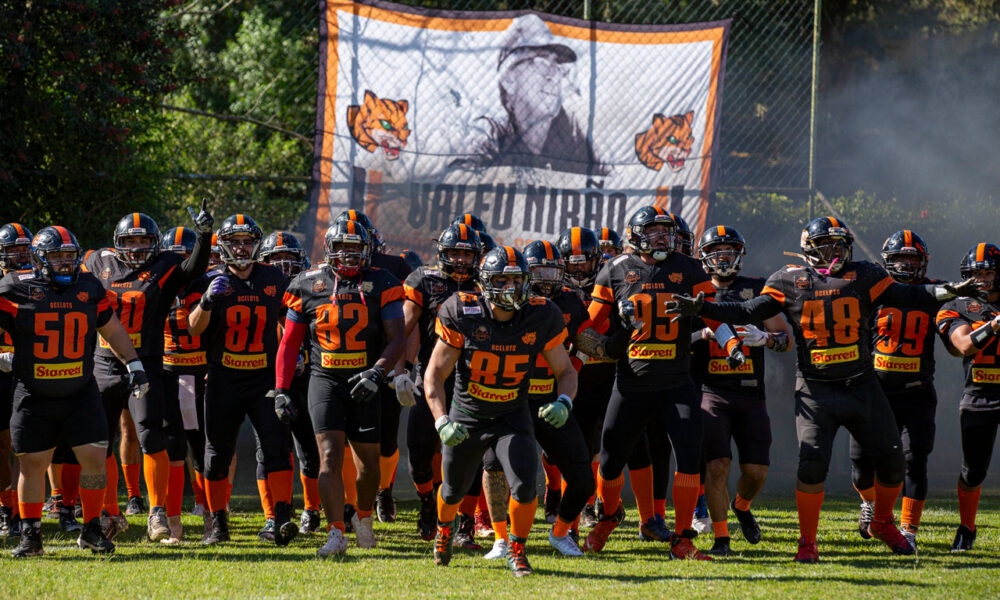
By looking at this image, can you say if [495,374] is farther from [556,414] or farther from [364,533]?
[364,533]

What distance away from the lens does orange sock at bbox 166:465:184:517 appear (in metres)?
7.89

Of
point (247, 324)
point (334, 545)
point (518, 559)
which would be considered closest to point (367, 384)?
point (334, 545)

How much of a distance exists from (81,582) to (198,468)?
2193 millimetres

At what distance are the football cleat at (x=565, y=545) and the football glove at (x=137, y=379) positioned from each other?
9.71 ft

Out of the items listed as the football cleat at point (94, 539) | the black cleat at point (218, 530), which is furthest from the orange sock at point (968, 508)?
the football cleat at point (94, 539)

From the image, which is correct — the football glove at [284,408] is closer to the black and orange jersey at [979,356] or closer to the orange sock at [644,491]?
the orange sock at [644,491]

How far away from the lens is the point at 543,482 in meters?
11.4

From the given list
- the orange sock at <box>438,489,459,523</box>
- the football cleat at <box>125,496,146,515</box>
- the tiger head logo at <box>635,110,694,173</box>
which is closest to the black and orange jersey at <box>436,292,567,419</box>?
the orange sock at <box>438,489,459,523</box>

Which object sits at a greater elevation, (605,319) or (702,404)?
(605,319)

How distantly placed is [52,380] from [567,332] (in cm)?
343

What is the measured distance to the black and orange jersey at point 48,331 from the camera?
7293mm

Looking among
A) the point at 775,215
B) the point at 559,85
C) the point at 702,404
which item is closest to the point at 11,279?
the point at 702,404

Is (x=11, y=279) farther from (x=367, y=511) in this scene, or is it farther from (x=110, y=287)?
(x=367, y=511)

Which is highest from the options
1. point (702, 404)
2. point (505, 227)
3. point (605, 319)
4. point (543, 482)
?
point (505, 227)
